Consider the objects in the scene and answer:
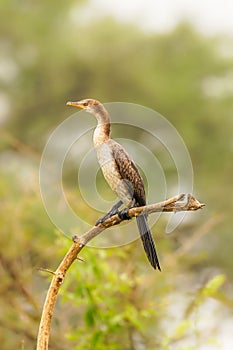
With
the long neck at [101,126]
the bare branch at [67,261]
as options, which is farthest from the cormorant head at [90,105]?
the bare branch at [67,261]

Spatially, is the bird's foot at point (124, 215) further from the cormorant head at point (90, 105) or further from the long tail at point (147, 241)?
the cormorant head at point (90, 105)

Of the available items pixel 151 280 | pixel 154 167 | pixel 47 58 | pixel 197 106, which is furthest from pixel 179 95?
pixel 154 167

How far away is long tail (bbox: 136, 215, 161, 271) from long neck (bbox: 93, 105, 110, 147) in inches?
8.2

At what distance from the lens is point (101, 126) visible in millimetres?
1889

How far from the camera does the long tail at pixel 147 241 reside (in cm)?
187

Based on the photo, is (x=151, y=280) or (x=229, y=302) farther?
(x=151, y=280)

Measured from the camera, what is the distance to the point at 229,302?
3438mm

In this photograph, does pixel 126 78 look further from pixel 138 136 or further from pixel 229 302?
pixel 229 302

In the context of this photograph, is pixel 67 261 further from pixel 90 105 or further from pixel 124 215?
A: pixel 90 105

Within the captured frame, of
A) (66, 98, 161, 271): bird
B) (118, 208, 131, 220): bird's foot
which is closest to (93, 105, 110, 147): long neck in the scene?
(66, 98, 161, 271): bird

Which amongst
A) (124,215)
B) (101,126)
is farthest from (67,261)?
(101,126)

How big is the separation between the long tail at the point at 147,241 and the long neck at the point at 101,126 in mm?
208

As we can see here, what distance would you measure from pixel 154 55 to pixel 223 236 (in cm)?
225

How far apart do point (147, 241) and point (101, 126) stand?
0.86ft
